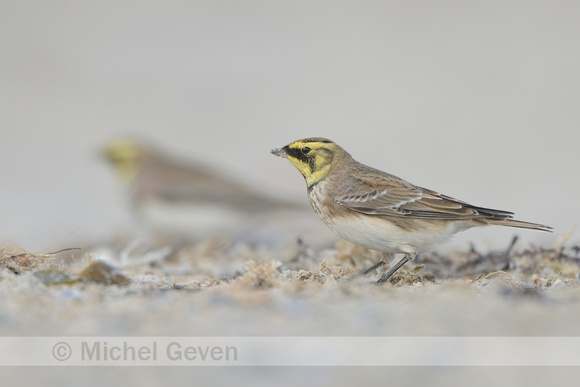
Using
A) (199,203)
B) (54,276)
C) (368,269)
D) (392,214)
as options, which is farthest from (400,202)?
(199,203)

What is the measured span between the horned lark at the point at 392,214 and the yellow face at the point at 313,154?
0.51 feet

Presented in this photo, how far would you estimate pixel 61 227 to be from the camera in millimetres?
10969

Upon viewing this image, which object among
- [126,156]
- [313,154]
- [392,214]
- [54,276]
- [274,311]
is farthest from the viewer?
[126,156]

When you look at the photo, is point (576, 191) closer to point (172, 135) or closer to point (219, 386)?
point (172, 135)

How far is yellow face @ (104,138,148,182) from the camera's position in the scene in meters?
11.2

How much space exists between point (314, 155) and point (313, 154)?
1 cm

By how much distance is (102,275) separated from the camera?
4191mm

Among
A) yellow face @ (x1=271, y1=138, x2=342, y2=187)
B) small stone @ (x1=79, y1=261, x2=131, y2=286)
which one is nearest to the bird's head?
yellow face @ (x1=271, y1=138, x2=342, y2=187)

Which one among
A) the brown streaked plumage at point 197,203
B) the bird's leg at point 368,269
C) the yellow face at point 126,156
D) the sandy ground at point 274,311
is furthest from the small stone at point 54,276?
the yellow face at point 126,156

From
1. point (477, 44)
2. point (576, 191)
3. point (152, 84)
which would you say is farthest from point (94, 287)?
point (477, 44)

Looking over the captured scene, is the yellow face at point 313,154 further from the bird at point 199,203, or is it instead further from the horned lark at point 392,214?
the bird at point 199,203

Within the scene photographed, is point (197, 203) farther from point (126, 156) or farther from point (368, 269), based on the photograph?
point (368, 269)

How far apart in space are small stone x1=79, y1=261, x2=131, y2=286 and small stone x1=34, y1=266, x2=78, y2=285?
0.06 m

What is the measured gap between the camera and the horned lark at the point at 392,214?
16.5 feet
